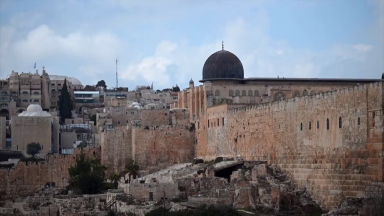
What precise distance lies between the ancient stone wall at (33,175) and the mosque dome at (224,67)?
931 centimetres

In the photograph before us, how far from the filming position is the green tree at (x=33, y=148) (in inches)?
3027

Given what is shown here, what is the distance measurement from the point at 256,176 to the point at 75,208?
8690mm

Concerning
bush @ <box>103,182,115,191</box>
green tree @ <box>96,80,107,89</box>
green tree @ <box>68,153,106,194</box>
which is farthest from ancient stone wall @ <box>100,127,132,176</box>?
green tree @ <box>96,80,107,89</box>

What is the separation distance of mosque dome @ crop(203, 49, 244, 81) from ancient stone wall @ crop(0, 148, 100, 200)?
9312 mm

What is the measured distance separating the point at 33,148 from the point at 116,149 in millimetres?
18447

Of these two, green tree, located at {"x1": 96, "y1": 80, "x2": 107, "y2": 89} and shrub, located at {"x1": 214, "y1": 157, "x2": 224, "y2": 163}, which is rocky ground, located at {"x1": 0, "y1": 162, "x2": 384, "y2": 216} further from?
green tree, located at {"x1": 96, "y1": 80, "x2": 107, "y2": 89}

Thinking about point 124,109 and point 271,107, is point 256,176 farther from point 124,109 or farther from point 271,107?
point 124,109

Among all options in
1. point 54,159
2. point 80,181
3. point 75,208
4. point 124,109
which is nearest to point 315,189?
point 75,208

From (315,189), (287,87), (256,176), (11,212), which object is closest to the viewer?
(315,189)

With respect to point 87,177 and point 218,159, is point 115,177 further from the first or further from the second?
point 218,159

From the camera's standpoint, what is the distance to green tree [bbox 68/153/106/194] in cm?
5030

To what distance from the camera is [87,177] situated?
50.8 metres

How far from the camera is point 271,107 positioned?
46.8 meters

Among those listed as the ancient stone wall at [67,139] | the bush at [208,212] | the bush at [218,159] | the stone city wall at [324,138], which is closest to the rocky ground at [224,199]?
the stone city wall at [324,138]
